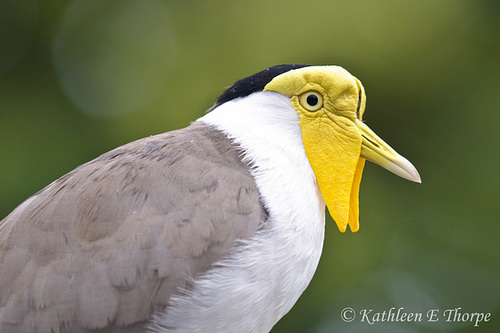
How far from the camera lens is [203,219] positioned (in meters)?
2.13

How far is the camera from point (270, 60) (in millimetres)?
4848

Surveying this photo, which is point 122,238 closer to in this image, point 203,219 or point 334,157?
point 203,219

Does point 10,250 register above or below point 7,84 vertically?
below

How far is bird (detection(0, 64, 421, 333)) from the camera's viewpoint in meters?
2.07

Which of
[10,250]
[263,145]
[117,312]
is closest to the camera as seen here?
[117,312]

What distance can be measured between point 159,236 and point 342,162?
80 centimetres

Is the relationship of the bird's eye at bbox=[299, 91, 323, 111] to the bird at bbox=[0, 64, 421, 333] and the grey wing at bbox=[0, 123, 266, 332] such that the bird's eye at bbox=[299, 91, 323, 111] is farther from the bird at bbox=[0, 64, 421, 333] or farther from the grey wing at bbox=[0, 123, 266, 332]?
the grey wing at bbox=[0, 123, 266, 332]

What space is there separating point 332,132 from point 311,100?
0.52ft

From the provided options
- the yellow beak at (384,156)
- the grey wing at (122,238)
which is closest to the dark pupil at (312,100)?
the yellow beak at (384,156)

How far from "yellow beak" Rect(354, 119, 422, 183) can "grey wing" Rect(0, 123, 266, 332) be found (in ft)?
1.70

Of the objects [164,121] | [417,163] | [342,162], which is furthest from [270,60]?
[342,162]

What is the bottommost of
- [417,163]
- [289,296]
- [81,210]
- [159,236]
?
[417,163]

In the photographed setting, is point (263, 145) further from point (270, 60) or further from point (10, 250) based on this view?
point (270, 60)

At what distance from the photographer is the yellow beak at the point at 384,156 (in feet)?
7.98
